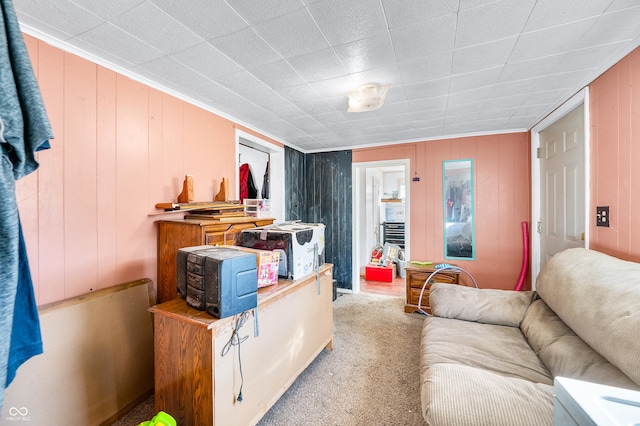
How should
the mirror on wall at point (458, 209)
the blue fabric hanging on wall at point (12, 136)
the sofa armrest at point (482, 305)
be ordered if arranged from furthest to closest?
the mirror on wall at point (458, 209) → the sofa armrest at point (482, 305) → the blue fabric hanging on wall at point (12, 136)

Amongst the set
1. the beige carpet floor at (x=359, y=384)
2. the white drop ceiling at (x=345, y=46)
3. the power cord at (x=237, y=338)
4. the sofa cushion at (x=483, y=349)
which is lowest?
the beige carpet floor at (x=359, y=384)

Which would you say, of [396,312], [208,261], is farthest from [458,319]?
[208,261]

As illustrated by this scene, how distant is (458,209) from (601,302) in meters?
2.46

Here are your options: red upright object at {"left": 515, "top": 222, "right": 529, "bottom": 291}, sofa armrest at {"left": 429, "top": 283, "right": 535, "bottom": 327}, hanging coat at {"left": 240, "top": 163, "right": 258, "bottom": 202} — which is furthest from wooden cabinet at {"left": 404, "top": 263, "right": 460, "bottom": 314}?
hanging coat at {"left": 240, "top": 163, "right": 258, "bottom": 202}

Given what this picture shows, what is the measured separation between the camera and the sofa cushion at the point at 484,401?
998 mm

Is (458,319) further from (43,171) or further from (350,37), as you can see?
(43,171)

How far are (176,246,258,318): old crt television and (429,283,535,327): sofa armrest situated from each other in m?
1.56

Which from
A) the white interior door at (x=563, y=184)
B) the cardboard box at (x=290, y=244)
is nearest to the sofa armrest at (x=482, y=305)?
the white interior door at (x=563, y=184)

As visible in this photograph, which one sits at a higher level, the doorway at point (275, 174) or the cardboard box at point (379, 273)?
the doorway at point (275, 174)

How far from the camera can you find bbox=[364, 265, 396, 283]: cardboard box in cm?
464

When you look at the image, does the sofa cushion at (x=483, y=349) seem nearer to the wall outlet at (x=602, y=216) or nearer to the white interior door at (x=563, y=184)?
the wall outlet at (x=602, y=216)

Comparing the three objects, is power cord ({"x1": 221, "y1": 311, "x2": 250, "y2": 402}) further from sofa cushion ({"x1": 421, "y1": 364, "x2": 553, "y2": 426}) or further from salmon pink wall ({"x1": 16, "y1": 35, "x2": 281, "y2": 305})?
salmon pink wall ({"x1": 16, "y1": 35, "x2": 281, "y2": 305})

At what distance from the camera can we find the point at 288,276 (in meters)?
1.90

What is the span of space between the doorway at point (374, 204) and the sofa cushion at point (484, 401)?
8.76 feet
